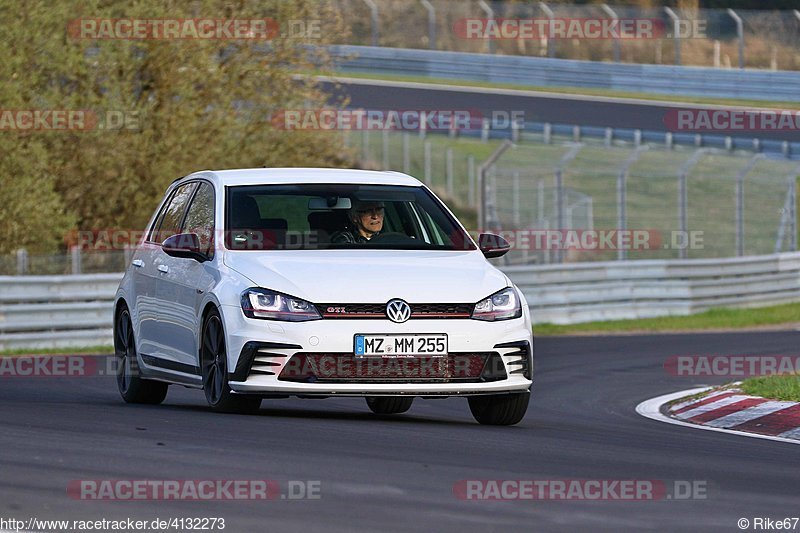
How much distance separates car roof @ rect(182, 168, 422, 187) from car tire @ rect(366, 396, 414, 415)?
Answer: 5.45 feet

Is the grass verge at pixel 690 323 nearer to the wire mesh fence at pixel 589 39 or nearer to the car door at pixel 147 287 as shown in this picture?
the car door at pixel 147 287

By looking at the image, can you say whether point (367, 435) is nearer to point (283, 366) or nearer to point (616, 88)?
point (283, 366)

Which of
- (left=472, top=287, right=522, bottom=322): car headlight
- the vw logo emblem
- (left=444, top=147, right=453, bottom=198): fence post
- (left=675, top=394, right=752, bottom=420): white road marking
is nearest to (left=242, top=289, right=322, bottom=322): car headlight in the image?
the vw logo emblem

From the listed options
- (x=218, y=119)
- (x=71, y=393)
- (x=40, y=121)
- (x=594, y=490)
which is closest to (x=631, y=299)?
(x=218, y=119)

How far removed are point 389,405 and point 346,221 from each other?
71.5 inches

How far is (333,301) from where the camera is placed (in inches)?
400

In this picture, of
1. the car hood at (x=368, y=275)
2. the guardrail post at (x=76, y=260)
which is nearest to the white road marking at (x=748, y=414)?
the car hood at (x=368, y=275)

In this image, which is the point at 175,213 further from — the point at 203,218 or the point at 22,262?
the point at 22,262

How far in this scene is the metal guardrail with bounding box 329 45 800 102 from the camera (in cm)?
4438

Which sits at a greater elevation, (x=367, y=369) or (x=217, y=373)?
(x=367, y=369)

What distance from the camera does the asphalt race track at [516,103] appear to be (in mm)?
46281

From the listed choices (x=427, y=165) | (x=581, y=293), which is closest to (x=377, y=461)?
(x=581, y=293)

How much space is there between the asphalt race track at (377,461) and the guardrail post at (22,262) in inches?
347

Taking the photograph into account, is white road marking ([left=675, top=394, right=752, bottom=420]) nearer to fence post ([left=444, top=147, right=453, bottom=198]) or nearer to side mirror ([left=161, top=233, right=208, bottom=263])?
side mirror ([left=161, top=233, right=208, bottom=263])
